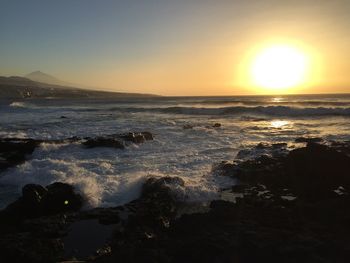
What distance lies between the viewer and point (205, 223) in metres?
9.05

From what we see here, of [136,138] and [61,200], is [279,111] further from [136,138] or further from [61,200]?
[61,200]

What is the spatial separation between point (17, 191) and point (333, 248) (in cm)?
899

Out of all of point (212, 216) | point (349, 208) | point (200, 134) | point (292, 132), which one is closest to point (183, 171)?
point (212, 216)

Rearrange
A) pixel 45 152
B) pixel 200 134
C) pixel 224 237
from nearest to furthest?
pixel 224 237 < pixel 45 152 < pixel 200 134

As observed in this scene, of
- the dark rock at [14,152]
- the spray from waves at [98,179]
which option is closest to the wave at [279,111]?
the dark rock at [14,152]

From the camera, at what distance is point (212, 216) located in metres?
9.38

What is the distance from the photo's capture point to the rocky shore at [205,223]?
7680 millimetres

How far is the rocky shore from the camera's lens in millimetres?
7680

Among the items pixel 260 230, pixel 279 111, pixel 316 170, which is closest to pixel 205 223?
pixel 260 230

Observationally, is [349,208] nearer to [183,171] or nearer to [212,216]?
[212,216]

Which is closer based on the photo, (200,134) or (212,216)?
(212,216)

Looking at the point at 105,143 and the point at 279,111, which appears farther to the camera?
the point at 279,111

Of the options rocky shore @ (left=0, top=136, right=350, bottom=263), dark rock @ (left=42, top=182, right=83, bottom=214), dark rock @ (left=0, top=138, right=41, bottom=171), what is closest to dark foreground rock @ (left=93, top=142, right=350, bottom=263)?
rocky shore @ (left=0, top=136, right=350, bottom=263)

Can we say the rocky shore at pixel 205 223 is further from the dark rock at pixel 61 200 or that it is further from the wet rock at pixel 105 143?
the wet rock at pixel 105 143
